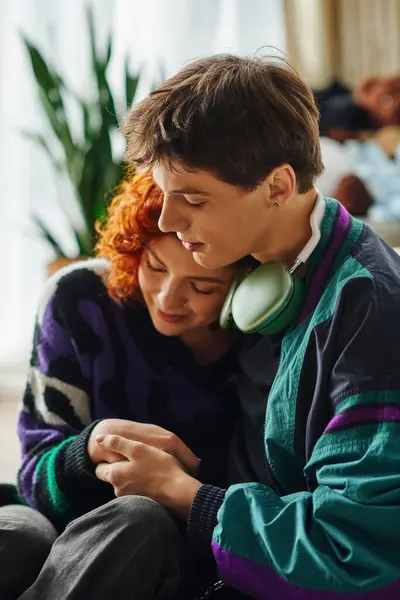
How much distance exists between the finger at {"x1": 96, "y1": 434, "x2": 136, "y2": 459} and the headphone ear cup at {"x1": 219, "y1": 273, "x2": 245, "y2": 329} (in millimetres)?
223

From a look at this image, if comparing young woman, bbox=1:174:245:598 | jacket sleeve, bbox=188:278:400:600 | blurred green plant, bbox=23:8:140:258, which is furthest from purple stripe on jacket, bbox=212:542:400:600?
blurred green plant, bbox=23:8:140:258

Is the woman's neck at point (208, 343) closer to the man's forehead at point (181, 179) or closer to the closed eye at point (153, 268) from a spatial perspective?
the closed eye at point (153, 268)

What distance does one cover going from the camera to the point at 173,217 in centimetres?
118

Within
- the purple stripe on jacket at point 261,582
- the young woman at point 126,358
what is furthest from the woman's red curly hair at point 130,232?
the purple stripe on jacket at point 261,582

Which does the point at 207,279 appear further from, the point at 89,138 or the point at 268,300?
the point at 89,138

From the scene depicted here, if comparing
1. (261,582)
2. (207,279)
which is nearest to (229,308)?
(207,279)

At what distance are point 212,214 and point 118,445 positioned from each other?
13.6 inches

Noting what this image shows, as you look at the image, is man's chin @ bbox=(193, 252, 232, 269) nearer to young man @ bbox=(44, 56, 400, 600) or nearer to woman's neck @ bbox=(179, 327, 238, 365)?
young man @ bbox=(44, 56, 400, 600)

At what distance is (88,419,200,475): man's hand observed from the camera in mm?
1265

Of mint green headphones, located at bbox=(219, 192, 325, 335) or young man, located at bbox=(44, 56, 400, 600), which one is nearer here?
young man, located at bbox=(44, 56, 400, 600)

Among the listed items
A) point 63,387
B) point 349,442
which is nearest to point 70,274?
point 63,387

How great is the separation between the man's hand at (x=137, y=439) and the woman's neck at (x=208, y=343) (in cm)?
20

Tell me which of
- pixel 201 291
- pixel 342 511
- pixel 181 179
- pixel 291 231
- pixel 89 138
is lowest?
pixel 89 138

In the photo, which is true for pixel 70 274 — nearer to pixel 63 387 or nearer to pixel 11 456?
pixel 63 387
